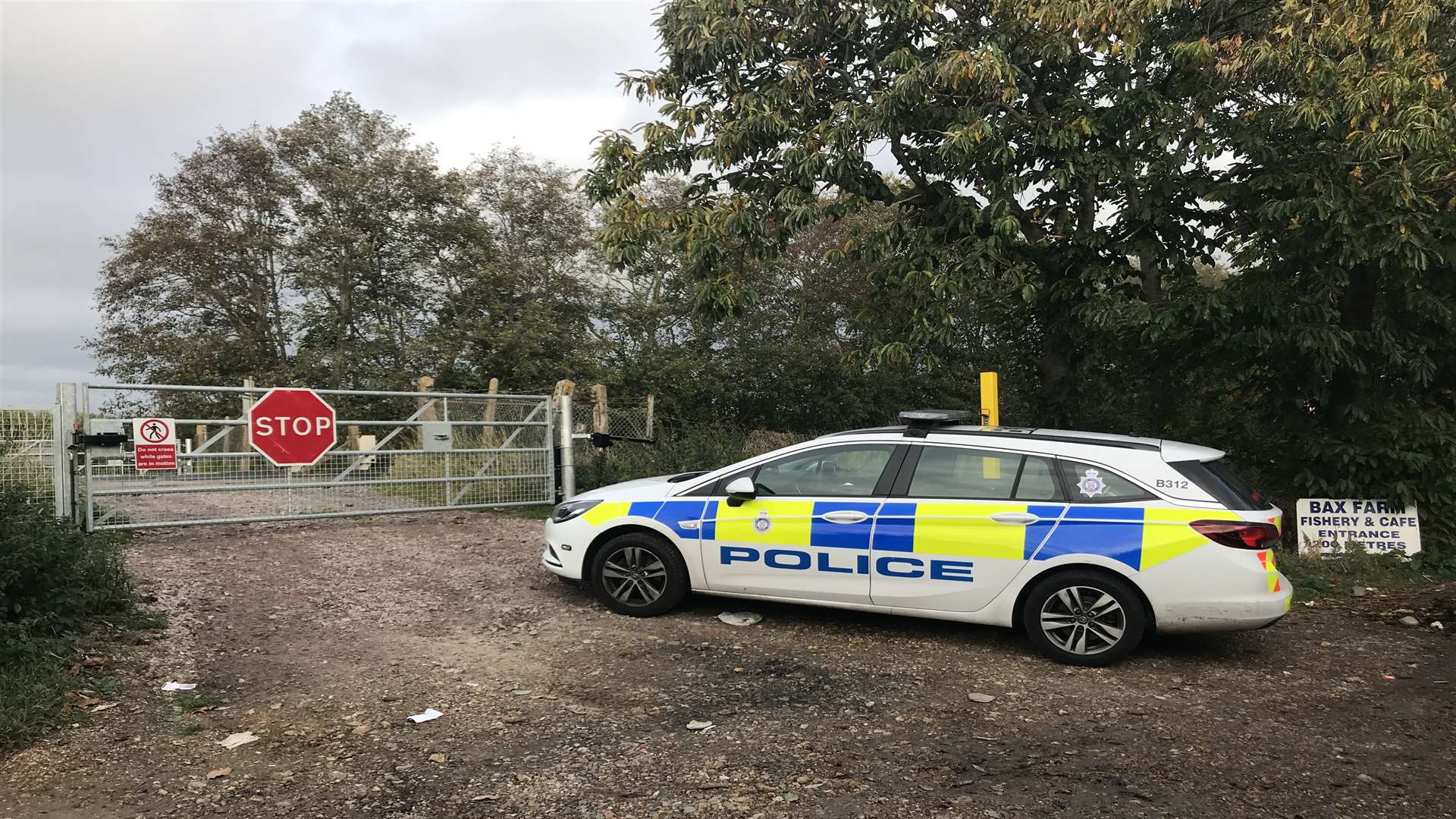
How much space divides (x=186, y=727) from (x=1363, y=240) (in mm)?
9225

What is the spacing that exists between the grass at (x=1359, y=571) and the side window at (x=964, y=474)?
365 centimetres

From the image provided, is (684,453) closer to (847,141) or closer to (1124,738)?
(847,141)

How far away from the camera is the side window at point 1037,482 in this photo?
222 inches

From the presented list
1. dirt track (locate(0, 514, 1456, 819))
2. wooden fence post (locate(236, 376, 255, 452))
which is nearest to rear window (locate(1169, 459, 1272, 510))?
dirt track (locate(0, 514, 1456, 819))

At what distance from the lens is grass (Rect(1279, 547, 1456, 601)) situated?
794 cm

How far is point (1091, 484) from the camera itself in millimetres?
5594

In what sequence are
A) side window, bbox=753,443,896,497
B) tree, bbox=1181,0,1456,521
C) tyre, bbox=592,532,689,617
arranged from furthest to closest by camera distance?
tree, bbox=1181,0,1456,521
tyre, bbox=592,532,689,617
side window, bbox=753,443,896,497

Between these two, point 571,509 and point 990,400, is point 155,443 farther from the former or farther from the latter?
point 990,400

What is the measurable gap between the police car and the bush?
9.74ft

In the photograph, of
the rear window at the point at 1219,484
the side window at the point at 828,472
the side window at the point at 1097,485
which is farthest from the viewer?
the side window at the point at 828,472

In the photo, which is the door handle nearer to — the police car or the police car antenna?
the police car

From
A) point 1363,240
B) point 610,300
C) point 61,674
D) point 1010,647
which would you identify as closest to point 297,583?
point 61,674

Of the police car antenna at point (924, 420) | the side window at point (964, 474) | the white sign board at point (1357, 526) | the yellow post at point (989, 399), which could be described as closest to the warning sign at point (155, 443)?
the police car antenna at point (924, 420)

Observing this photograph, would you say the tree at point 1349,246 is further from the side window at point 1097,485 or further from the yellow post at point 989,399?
the side window at point 1097,485
